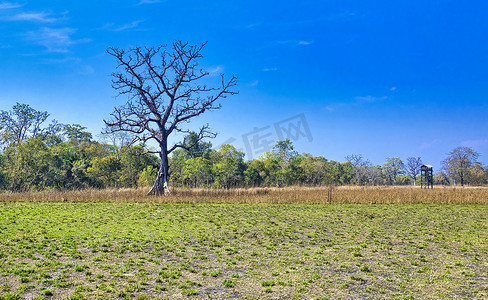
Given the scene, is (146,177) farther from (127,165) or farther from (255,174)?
(255,174)

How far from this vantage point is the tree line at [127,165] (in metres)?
37.0

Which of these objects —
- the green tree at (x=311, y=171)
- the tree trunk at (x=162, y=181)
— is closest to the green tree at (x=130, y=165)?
the tree trunk at (x=162, y=181)

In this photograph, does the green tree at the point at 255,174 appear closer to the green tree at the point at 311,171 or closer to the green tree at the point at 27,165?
the green tree at the point at 311,171

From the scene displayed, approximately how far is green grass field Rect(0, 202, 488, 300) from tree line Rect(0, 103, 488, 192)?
16.4 m

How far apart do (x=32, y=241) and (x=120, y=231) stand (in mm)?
2588

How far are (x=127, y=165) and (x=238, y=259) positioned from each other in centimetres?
4112

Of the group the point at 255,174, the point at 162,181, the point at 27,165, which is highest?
the point at 27,165

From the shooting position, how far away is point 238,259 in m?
7.65

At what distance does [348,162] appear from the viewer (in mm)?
90625

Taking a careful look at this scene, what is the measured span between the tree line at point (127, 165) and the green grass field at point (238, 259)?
16.4 m

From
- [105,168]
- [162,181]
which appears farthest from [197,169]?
[162,181]

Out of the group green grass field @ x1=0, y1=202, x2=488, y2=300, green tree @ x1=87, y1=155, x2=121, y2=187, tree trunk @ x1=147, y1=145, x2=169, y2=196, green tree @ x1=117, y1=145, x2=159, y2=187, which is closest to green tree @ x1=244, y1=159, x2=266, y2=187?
green tree @ x1=117, y1=145, x2=159, y2=187

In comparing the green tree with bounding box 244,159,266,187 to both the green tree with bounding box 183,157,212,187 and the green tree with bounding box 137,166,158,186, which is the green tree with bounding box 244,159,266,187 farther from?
the green tree with bounding box 137,166,158,186

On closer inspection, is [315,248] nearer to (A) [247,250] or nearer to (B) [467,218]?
(A) [247,250]
